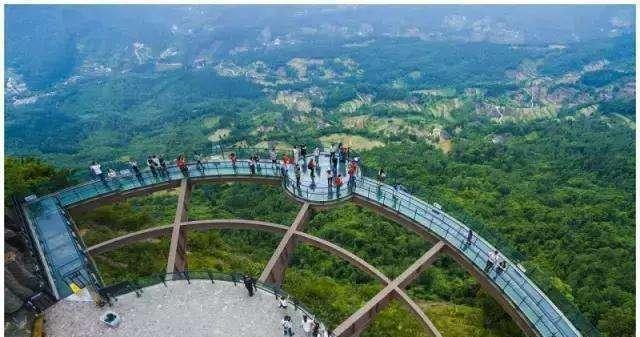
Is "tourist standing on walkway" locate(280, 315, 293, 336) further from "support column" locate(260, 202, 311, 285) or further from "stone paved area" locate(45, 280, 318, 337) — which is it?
"support column" locate(260, 202, 311, 285)

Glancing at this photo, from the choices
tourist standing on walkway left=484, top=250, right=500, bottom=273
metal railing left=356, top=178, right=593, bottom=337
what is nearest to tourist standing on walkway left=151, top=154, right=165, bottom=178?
metal railing left=356, top=178, right=593, bottom=337

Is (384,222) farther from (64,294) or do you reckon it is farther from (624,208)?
(64,294)

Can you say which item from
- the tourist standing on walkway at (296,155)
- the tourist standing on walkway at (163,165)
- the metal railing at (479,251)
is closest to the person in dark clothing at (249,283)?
the metal railing at (479,251)

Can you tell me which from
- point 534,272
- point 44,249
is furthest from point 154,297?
point 534,272

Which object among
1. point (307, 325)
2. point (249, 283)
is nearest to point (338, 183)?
point (249, 283)

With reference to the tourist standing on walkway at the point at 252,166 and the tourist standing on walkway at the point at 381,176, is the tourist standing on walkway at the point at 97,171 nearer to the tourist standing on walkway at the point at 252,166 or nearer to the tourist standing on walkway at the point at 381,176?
the tourist standing on walkway at the point at 252,166
